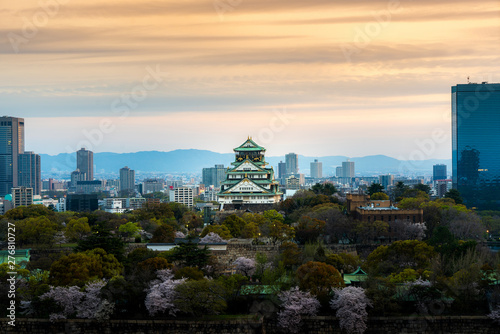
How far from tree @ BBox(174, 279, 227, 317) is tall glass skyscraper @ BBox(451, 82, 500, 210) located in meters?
95.1

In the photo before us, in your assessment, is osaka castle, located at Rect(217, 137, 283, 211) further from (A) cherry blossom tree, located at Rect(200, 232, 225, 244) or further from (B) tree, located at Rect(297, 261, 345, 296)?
(B) tree, located at Rect(297, 261, 345, 296)

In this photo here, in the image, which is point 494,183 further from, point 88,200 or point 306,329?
point 306,329

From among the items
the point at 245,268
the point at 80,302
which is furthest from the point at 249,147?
the point at 80,302

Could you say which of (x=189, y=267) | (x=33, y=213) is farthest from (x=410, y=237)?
(x=33, y=213)

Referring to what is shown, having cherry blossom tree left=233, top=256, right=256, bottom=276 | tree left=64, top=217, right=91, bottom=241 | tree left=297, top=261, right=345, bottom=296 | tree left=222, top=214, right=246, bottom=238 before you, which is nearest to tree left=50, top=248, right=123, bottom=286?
cherry blossom tree left=233, top=256, right=256, bottom=276

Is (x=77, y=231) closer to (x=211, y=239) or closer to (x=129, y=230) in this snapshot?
(x=129, y=230)

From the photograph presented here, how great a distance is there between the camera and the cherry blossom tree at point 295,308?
128 ft

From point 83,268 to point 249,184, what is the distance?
160 feet

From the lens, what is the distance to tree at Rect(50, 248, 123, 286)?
42.2 meters

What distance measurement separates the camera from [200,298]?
39719 millimetres

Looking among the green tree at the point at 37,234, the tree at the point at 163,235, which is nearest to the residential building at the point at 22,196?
the green tree at the point at 37,234

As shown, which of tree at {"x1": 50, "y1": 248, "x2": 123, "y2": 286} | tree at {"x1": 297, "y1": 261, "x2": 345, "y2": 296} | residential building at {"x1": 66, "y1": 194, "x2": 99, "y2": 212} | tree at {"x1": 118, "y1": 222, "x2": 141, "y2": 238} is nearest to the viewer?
tree at {"x1": 297, "y1": 261, "x2": 345, "y2": 296}

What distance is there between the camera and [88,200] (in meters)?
150

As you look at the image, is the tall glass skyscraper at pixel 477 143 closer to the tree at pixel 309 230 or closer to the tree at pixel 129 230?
the tree at pixel 309 230
